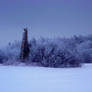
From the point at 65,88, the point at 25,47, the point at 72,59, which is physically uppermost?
the point at 25,47

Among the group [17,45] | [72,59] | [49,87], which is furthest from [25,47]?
[49,87]

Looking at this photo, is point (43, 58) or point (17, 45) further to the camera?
point (17, 45)

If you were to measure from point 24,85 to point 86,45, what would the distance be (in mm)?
9010

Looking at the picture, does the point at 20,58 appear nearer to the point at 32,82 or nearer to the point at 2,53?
the point at 2,53

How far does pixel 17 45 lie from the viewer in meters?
9.70

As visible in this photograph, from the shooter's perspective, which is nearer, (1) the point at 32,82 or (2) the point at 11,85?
(2) the point at 11,85

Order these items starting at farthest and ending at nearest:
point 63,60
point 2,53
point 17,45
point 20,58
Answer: point 17,45 → point 2,53 → point 20,58 → point 63,60

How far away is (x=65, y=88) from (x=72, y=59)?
12.2 ft

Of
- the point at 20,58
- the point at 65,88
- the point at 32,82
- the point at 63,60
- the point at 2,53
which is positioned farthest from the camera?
the point at 2,53

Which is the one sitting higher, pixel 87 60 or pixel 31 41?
pixel 31 41

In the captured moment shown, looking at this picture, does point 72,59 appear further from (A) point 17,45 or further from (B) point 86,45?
(B) point 86,45

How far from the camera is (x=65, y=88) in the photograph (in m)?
3.23

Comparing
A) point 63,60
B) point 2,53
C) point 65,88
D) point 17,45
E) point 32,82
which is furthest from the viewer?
point 17,45

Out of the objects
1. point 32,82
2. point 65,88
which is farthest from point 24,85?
point 65,88
